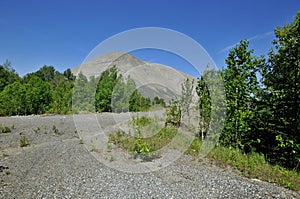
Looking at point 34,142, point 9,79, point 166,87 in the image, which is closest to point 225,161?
point 166,87

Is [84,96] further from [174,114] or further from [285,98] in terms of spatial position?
[285,98]

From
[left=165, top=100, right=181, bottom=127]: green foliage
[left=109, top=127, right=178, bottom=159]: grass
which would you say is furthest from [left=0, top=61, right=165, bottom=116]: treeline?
[left=109, top=127, right=178, bottom=159]: grass

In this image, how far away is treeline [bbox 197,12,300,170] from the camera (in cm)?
779

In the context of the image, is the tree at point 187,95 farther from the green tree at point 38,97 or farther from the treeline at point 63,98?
the green tree at point 38,97

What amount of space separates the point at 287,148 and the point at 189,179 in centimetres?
511

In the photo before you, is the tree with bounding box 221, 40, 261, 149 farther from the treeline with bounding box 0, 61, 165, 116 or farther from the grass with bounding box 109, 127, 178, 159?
the treeline with bounding box 0, 61, 165, 116

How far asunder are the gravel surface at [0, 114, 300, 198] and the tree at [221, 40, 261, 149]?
2338 mm

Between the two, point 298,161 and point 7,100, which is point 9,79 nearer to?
point 7,100

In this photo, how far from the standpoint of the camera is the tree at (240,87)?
7.98 metres

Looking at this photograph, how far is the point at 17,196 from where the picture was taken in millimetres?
4383

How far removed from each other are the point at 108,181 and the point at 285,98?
7.58m

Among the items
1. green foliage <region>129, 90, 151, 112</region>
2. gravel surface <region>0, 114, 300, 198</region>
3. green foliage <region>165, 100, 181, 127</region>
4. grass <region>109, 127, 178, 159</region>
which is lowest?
gravel surface <region>0, 114, 300, 198</region>

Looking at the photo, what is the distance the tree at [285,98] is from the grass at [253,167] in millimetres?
985

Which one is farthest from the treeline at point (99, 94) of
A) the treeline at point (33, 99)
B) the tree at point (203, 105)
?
the tree at point (203, 105)
